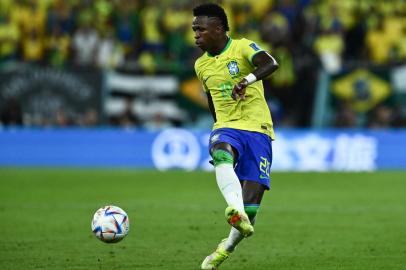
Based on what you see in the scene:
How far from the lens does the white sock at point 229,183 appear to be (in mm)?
8117

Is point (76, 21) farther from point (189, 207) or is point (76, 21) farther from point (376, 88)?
point (189, 207)

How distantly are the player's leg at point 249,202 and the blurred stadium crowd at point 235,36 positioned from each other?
1479cm

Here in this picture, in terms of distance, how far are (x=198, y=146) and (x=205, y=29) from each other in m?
13.9

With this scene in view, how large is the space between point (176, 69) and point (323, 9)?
4990mm

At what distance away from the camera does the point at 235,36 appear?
25.1 meters

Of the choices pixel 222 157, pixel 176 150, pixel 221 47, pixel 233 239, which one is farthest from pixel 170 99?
pixel 222 157

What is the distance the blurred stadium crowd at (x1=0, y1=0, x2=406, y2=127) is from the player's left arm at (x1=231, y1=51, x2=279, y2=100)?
14770mm

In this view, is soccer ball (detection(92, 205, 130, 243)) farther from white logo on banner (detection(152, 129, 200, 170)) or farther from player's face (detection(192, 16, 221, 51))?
white logo on banner (detection(152, 129, 200, 170))

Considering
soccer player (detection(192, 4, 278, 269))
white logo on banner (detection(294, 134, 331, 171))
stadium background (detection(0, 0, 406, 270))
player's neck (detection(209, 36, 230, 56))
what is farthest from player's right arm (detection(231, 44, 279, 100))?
white logo on banner (detection(294, 134, 331, 171))

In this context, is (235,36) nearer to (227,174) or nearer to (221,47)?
(221,47)

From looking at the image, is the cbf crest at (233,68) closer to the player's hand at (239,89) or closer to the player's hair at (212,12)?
the player's hair at (212,12)

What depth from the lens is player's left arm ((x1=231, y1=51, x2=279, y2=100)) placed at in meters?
8.19

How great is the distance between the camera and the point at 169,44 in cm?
2495

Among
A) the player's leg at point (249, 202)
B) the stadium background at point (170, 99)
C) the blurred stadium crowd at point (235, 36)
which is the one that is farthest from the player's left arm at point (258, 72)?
the blurred stadium crowd at point (235, 36)
